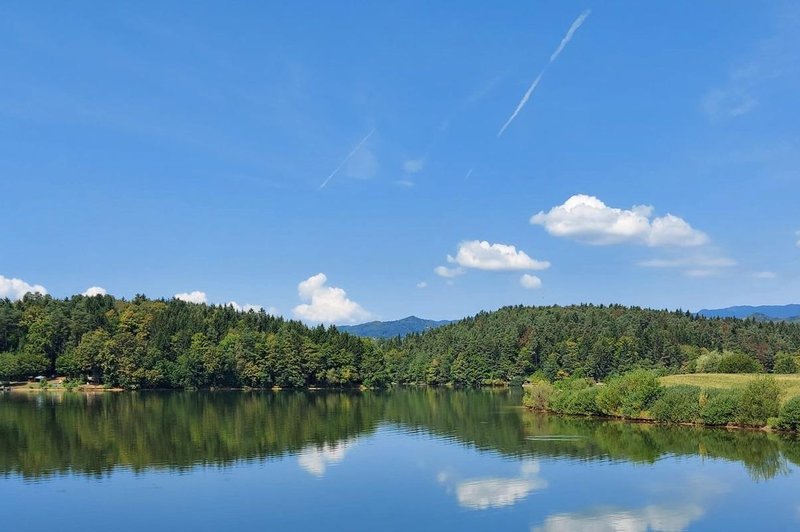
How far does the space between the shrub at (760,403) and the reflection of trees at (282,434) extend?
222cm

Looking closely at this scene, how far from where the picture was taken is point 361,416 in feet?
284

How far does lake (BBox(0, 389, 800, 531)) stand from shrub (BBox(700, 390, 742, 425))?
221cm

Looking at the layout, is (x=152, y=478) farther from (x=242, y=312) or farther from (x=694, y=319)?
(x=694, y=319)

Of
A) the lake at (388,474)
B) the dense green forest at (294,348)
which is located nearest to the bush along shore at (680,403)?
the lake at (388,474)

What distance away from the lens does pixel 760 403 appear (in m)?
65.6

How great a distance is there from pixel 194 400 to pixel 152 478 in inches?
2670

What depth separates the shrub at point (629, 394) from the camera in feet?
247

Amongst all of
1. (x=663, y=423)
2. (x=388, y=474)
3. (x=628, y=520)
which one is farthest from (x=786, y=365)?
(x=628, y=520)

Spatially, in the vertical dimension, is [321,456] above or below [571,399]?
below

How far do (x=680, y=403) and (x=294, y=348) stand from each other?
8886 cm

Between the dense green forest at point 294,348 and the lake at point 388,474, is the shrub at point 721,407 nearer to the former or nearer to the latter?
the lake at point 388,474

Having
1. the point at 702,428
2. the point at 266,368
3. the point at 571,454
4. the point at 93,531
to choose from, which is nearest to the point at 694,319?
the point at 266,368

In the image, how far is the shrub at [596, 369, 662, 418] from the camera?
7538 centimetres

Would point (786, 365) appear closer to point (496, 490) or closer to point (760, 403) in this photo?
point (760, 403)
